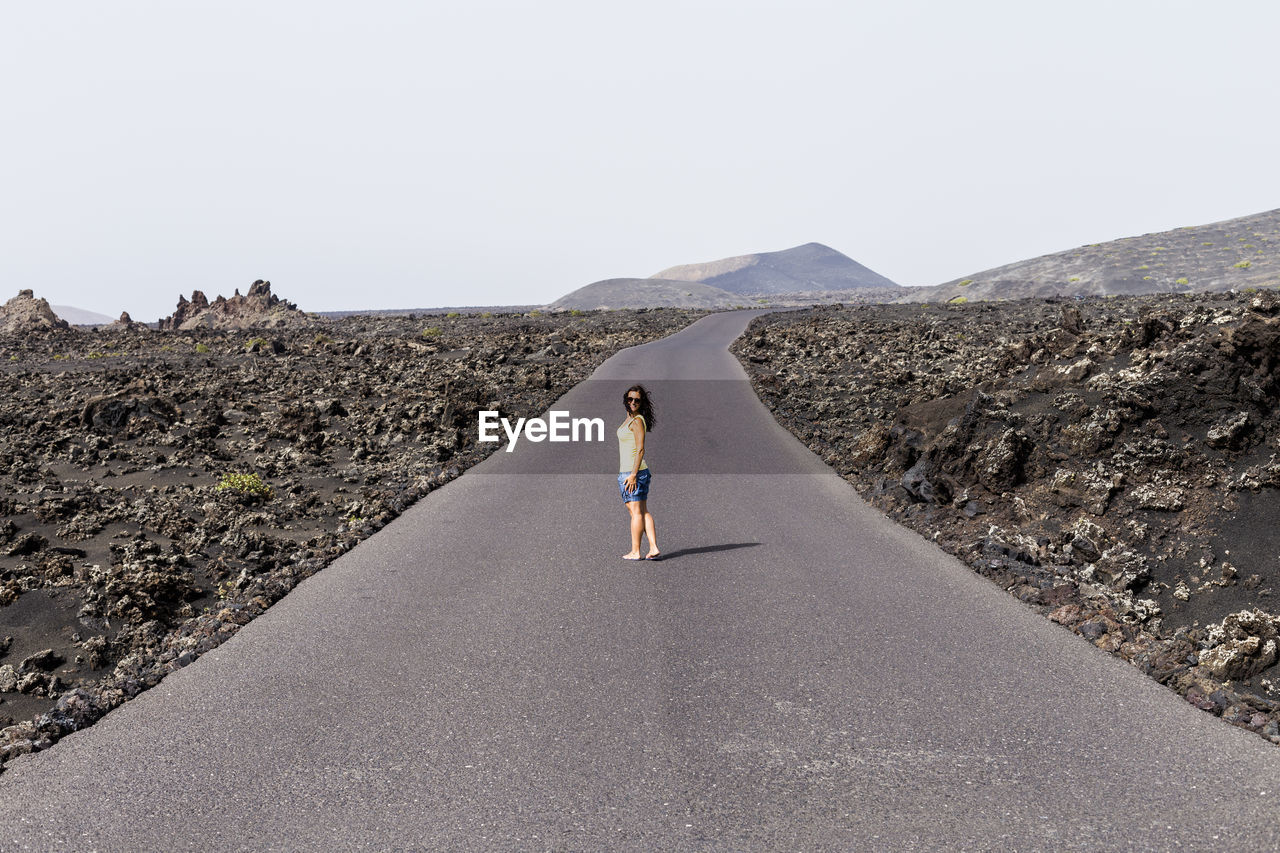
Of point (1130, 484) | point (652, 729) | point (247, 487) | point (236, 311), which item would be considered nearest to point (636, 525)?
point (652, 729)

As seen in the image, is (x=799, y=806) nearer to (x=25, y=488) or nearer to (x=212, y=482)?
(x=212, y=482)

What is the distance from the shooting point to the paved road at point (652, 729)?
448 centimetres

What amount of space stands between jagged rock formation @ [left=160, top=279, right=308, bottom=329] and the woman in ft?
209

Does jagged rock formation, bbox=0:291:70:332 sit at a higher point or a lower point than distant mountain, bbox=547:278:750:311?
lower

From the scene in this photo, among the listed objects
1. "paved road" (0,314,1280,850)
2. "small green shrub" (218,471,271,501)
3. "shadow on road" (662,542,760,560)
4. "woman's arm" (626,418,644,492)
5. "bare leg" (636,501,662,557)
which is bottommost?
"paved road" (0,314,1280,850)

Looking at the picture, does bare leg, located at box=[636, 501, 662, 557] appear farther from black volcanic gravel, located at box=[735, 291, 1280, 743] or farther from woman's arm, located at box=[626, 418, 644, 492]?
black volcanic gravel, located at box=[735, 291, 1280, 743]

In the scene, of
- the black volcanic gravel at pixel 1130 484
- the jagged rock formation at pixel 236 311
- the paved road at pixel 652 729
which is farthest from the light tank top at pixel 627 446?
the jagged rock formation at pixel 236 311

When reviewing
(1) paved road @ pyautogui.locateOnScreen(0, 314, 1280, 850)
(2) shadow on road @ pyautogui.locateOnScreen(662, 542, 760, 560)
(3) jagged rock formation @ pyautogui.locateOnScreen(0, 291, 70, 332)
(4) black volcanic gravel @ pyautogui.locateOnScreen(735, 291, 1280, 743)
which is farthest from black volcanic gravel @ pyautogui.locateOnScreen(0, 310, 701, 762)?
(3) jagged rock formation @ pyautogui.locateOnScreen(0, 291, 70, 332)

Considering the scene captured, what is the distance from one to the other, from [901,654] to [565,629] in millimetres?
2992

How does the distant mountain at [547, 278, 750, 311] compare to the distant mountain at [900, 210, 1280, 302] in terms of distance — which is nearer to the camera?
the distant mountain at [900, 210, 1280, 302]

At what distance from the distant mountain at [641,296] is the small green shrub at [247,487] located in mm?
134593

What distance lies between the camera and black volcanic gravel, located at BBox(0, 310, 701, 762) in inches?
303

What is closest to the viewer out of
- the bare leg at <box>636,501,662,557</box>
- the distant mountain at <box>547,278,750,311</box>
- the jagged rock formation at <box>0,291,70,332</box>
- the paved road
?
the paved road

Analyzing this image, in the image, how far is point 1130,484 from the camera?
9797mm
